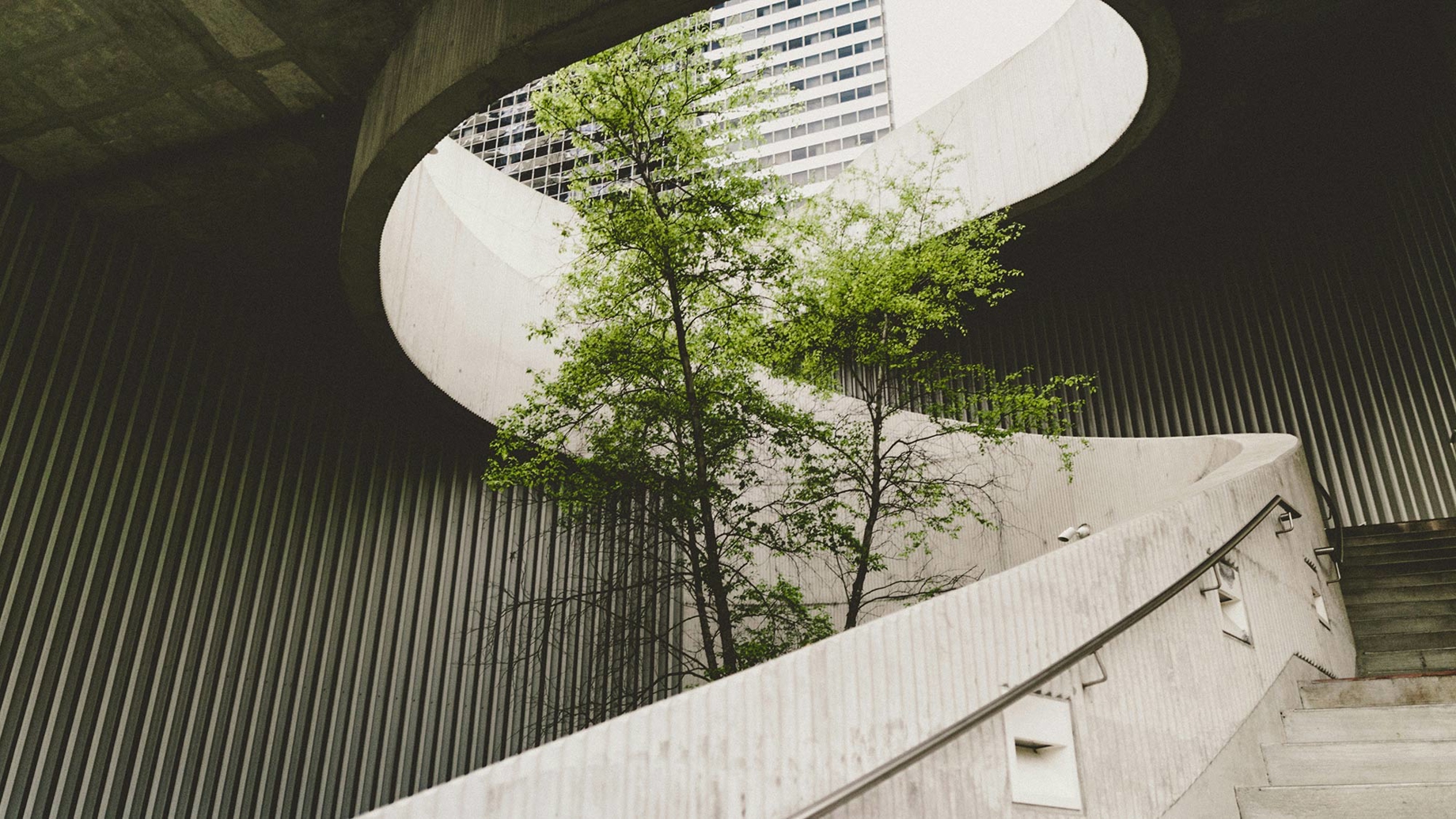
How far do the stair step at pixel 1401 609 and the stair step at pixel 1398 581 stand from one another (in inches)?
6.1

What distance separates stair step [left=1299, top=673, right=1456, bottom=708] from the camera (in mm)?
3176

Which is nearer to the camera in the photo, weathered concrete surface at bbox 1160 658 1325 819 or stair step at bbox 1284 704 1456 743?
weathered concrete surface at bbox 1160 658 1325 819

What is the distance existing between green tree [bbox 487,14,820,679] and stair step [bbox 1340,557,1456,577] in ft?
11.7

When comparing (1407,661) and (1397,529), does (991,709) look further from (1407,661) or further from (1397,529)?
(1397,529)

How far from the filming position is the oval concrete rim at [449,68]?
394 centimetres

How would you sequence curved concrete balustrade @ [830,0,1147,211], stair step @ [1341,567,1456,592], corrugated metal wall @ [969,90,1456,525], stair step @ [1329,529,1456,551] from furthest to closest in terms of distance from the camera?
corrugated metal wall @ [969,90,1456,525]
curved concrete balustrade @ [830,0,1147,211]
stair step @ [1329,529,1456,551]
stair step @ [1341,567,1456,592]

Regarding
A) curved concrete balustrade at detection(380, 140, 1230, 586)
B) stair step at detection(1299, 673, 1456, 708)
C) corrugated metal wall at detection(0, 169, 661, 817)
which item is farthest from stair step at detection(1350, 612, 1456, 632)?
corrugated metal wall at detection(0, 169, 661, 817)

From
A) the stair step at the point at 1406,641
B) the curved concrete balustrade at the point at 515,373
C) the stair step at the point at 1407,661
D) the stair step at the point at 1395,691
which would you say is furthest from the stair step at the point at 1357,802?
the curved concrete balustrade at the point at 515,373

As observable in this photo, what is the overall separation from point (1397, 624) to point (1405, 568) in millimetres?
677

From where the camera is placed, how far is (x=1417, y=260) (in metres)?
8.68

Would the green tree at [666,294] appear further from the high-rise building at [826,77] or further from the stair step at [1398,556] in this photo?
Answer: the high-rise building at [826,77]

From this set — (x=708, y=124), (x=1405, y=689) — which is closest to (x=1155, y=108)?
(x=708, y=124)

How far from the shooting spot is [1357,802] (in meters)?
2.36

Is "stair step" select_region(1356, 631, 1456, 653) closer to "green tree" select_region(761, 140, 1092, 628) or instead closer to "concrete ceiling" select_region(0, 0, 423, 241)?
"green tree" select_region(761, 140, 1092, 628)
